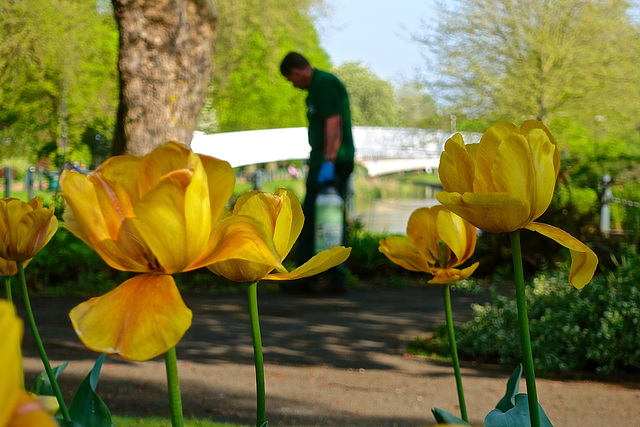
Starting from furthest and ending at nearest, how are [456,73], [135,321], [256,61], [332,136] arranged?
[256,61] → [456,73] → [332,136] → [135,321]

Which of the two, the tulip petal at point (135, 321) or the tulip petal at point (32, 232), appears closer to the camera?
the tulip petal at point (135, 321)

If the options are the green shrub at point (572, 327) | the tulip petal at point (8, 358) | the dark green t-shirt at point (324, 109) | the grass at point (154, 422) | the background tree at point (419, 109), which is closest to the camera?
the tulip petal at point (8, 358)

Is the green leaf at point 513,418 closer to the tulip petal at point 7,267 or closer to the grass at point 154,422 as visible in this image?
the tulip petal at point 7,267

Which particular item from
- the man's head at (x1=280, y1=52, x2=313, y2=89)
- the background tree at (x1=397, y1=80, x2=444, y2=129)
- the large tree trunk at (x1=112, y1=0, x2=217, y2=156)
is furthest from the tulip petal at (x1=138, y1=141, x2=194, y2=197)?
the background tree at (x1=397, y1=80, x2=444, y2=129)

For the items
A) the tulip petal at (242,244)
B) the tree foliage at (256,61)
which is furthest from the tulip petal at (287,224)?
the tree foliage at (256,61)

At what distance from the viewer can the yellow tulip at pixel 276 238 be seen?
72 centimetres

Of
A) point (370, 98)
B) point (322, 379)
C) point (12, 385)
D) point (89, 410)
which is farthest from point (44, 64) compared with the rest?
point (370, 98)

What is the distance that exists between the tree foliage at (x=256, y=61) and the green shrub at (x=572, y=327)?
15.8 metres

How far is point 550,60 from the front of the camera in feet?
66.6

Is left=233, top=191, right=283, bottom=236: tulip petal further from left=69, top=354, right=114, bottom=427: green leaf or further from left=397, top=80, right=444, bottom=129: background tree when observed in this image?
left=397, top=80, right=444, bottom=129: background tree

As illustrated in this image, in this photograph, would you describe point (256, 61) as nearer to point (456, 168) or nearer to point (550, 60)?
point (550, 60)

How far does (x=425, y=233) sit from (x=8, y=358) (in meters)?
0.97

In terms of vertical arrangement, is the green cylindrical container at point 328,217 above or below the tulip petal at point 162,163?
below

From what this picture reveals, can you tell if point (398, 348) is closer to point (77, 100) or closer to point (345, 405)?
point (345, 405)
